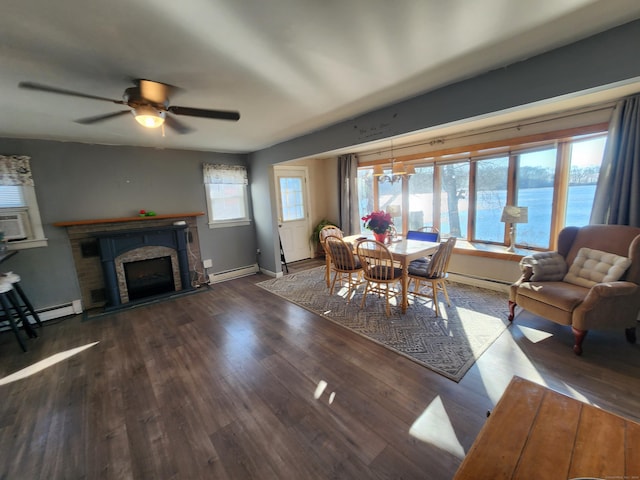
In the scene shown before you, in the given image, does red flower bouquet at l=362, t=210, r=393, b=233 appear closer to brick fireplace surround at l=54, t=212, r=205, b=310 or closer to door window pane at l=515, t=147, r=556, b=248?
door window pane at l=515, t=147, r=556, b=248

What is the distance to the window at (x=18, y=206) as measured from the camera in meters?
3.10

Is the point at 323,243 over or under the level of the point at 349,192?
under

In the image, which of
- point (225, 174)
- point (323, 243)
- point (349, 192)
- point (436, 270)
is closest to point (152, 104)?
point (323, 243)

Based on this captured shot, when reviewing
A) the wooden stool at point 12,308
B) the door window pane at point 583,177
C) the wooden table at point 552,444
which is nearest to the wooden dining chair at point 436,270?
the door window pane at point 583,177

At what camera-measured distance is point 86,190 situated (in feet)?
11.9

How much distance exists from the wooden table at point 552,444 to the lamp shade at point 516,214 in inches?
116

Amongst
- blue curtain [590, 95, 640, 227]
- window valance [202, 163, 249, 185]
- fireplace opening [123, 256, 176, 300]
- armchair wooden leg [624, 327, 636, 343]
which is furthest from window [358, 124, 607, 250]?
fireplace opening [123, 256, 176, 300]

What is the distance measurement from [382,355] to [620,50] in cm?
264

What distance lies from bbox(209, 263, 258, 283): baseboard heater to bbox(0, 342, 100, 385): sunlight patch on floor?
208cm

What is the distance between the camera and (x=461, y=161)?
4219mm

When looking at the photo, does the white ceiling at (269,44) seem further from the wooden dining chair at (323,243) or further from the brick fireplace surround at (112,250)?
the wooden dining chair at (323,243)

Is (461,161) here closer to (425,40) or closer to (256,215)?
(425,40)

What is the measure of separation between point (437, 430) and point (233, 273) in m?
4.22

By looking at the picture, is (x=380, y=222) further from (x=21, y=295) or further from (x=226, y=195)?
(x=21, y=295)
